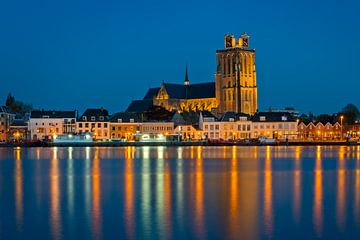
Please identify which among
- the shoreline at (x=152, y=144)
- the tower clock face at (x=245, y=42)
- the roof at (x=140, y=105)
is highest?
the tower clock face at (x=245, y=42)

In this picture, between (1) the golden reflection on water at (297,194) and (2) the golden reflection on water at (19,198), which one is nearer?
(2) the golden reflection on water at (19,198)

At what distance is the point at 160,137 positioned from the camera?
119375 millimetres

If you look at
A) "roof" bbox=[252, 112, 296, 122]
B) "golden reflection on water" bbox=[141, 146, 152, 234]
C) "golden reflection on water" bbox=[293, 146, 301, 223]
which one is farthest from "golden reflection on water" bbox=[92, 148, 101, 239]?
"roof" bbox=[252, 112, 296, 122]

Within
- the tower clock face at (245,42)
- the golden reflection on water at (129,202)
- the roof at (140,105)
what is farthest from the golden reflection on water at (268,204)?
the tower clock face at (245,42)

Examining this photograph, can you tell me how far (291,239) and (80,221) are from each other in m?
7.70

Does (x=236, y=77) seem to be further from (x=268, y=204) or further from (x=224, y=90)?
(x=268, y=204)

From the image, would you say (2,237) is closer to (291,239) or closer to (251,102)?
(291,239)

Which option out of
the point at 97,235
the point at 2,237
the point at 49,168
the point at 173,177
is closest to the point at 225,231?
the point at 97,235

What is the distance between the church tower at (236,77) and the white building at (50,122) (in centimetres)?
3852

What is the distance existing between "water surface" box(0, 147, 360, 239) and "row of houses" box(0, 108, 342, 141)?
70.8 m

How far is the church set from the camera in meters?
144

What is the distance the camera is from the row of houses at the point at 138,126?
11706 cm

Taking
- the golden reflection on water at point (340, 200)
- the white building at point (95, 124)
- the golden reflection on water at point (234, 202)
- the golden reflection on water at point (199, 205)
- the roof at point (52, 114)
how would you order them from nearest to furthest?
1. the golden reflection on water at point (199, 205)
2. the golden reflection on water at point (234, 202)
3. the golden reflection on water at point (340, 200)
4. the white building at point (95, 124)
5. the roof at point (52, 114)

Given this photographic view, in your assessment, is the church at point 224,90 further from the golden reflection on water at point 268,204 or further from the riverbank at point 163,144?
the golden reflection on water at point 268,204
